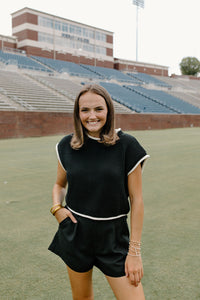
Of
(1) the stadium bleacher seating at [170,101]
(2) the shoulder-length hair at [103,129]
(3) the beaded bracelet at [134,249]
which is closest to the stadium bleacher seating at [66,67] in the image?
(1) the stadium bleacher seating at [170,101]

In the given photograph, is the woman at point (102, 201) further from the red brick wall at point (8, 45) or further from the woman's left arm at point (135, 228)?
the red brick wall at point (8, 45)

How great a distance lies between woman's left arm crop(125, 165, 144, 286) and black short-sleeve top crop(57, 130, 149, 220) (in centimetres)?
5

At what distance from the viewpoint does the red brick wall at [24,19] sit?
3772 centimetres

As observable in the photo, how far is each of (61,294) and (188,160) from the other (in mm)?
7511

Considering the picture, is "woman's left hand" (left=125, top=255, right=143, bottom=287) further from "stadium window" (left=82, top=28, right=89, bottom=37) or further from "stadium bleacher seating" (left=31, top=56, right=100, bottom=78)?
"stadium window" (left=82, top=28, right=89, bottom=37)

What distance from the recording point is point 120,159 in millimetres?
1750

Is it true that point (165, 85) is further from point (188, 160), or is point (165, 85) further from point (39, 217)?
point (39, 217)

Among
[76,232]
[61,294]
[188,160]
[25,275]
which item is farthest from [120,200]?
[188,160]

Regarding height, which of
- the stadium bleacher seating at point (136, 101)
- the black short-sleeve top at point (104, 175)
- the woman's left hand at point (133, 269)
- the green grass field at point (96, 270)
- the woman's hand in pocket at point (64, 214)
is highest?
the stadium bleacher seating at point (136, 101)

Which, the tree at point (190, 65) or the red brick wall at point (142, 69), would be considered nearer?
the red brick wall at point (142, 69)

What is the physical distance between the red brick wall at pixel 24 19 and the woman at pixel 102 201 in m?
40.0

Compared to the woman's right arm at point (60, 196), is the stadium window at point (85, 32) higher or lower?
higher

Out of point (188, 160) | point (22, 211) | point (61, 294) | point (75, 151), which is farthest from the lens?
point (188, 160)

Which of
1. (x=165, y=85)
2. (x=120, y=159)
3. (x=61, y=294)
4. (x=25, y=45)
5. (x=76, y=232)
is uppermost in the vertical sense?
(x=25, y=45)
